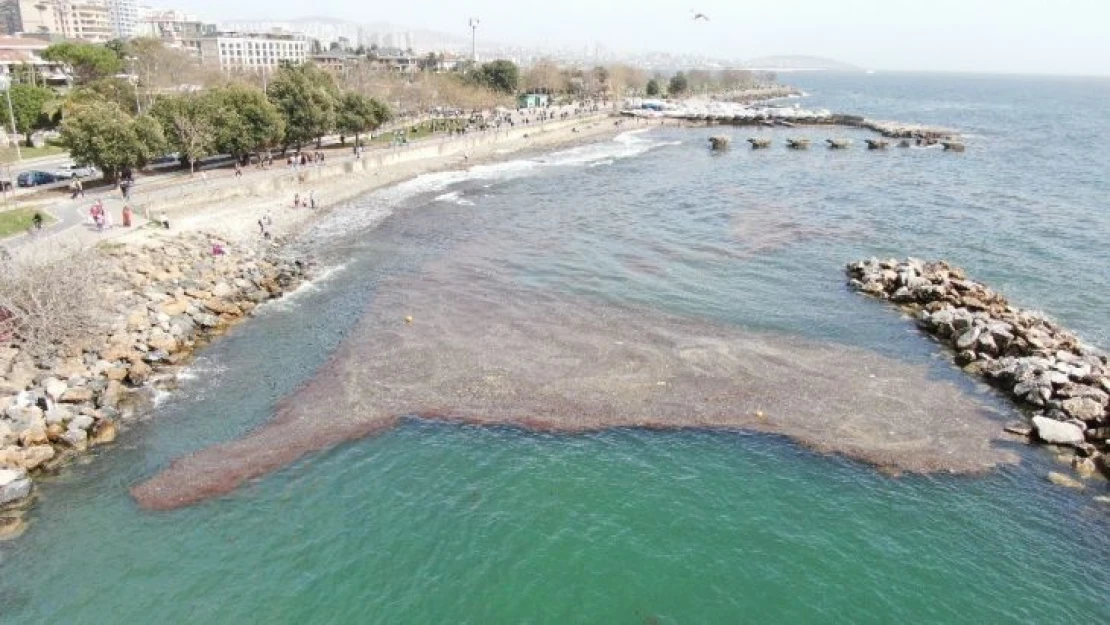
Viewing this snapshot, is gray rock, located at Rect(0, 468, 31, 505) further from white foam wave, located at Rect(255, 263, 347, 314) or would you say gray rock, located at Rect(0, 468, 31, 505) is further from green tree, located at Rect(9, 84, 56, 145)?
green tree, located at Rect(9, 84, 56, 145)

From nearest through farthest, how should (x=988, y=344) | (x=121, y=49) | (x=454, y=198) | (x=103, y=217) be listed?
(x=988, y=344), (x=103, y=217), (x=454, y=198), (x=121, y=49)

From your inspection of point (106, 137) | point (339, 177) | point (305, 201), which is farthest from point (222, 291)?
point (339, 177)

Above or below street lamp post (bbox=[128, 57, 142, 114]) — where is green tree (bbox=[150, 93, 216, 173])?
below

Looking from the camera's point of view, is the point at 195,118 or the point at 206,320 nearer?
the point at 206,320

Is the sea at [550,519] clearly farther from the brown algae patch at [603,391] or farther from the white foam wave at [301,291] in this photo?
the brown algae patch at [603,391]

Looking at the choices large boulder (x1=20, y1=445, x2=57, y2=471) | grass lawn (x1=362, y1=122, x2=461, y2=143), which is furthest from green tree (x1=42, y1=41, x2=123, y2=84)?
large boulder (x1=20, y1=445, x2=57, y2=471)

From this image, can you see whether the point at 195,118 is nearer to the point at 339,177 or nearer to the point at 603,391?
the point at 339,177

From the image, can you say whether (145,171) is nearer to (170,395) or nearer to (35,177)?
(35,177)
